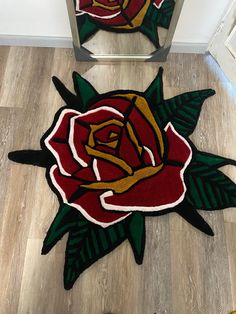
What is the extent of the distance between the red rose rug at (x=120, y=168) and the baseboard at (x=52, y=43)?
0.23m

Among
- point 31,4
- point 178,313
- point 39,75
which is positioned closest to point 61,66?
point 39,75

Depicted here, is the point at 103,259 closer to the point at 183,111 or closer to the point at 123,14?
the point at 183,111

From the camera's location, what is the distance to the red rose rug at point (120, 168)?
1.12 meters

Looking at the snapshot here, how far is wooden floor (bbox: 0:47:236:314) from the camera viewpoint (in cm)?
105

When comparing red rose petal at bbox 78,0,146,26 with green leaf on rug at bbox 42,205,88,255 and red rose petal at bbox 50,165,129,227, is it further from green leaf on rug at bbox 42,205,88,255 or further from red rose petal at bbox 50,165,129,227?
green leaf on rug at bbox 42,205,88,255

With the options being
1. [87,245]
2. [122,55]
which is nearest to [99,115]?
[122,55]

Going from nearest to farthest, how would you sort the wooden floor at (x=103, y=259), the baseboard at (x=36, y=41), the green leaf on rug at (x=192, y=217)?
the wooden floor at (x=103, y=259), the green leaf on rug at (x=192, y=217), the baseboard at (x=36, y=41)

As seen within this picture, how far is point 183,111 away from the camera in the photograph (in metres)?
1.34

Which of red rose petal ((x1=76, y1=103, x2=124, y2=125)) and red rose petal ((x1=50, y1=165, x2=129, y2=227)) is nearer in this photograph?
red rose petal ((x1=50, y1=165, x2=129, y2=227))

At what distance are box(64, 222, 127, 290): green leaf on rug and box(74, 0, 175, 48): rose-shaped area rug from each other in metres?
0.88

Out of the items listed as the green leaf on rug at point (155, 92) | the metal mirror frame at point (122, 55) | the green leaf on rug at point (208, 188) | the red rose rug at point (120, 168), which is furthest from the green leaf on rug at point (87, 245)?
the metal mirror frame at point (122, 55)

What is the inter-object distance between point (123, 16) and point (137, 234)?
0.95 meters

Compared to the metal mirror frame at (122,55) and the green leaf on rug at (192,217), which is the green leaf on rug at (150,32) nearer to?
the metal mirror frame at (122,55)

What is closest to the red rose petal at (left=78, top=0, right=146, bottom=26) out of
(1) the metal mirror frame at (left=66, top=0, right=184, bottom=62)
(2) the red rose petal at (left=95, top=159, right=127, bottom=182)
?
(1) the metal mirror frame at (left=66, top=0, right=184, bottom=62)
